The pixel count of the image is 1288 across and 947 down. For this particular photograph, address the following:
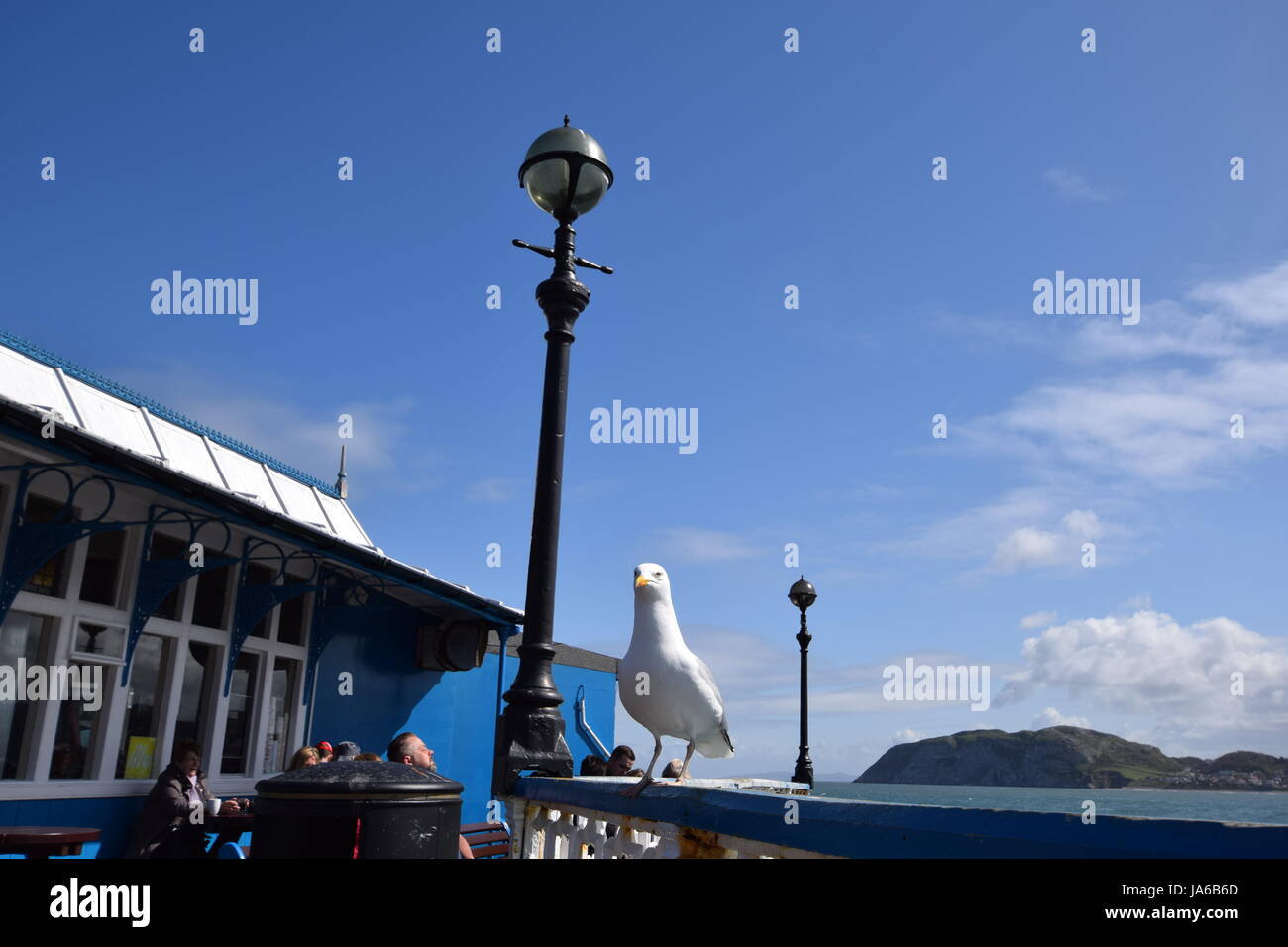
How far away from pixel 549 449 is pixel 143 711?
5.59 meters

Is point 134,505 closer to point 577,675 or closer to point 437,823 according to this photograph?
point 437,823

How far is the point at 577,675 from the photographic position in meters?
15.6

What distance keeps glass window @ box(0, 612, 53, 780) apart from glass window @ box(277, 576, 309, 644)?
301 cm

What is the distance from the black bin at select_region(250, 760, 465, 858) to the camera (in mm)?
2814

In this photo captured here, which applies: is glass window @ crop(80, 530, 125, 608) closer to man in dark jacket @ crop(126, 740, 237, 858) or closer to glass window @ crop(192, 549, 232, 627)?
glass window @ crop(192, 549, 232, 627)

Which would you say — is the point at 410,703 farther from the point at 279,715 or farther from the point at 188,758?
the point at 188,758

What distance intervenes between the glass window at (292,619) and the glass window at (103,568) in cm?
239

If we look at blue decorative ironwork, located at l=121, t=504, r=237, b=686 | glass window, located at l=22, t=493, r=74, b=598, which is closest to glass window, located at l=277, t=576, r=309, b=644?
blue decorative ironwork, located at l=121, t=504, r=237, b=686

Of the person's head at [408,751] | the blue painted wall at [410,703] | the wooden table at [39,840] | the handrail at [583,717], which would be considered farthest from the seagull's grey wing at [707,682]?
the handrail at [583,717]

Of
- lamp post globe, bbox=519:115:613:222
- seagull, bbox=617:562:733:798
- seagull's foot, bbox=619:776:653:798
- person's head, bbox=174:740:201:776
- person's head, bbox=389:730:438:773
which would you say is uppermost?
lamp post globe, bbox=519:115:613:222

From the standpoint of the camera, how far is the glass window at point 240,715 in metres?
9.64

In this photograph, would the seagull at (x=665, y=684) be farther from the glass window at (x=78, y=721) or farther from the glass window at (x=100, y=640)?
the glass window at (x=100, y=640)

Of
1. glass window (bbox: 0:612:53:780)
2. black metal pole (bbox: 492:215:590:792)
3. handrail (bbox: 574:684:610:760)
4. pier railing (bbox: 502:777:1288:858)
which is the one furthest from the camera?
handrail (bbox: 574:684:610:760)
